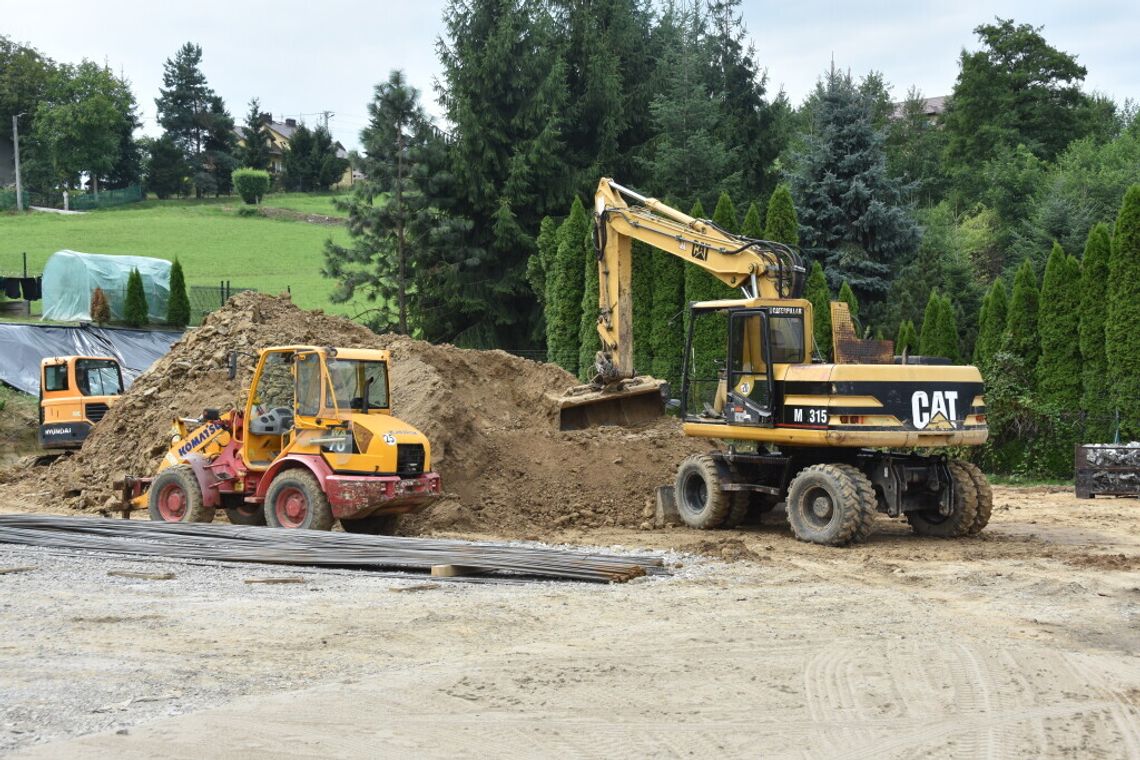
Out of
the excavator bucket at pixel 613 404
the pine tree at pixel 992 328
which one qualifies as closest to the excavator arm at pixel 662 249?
the excavator bucket at pixel 613 404

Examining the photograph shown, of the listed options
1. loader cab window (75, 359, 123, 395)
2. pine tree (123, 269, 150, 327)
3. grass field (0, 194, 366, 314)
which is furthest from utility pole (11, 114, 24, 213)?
loader cab window (75, 359, 123, 395)

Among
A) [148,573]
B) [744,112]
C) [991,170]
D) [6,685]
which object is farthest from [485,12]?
[6,685]

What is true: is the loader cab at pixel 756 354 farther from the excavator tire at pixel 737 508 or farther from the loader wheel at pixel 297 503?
the loader wheel at pixel 297 503

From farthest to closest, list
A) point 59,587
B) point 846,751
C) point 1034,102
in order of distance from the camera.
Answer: point 1034,102
point 59,587
point 846,751

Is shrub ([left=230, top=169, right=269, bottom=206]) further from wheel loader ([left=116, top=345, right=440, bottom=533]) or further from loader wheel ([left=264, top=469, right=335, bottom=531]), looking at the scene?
loader wheel ([left=264, top=469, right=335, bottom=531])

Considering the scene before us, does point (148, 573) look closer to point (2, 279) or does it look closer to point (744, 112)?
point (2, 279)

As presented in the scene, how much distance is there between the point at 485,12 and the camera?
39.5 meters

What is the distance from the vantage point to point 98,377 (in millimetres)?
23875

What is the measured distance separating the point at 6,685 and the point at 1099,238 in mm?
20095

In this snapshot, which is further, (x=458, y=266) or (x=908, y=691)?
(x=458, y=266)

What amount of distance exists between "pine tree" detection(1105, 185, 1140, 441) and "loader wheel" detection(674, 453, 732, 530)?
31.8 feet

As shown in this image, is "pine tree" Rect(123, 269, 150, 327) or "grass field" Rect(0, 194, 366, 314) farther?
"grass field" Rect(0, 194, 366, 314)

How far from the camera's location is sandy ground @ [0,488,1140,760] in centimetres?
626

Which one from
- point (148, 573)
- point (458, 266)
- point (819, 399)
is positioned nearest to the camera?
point (148, 573)
